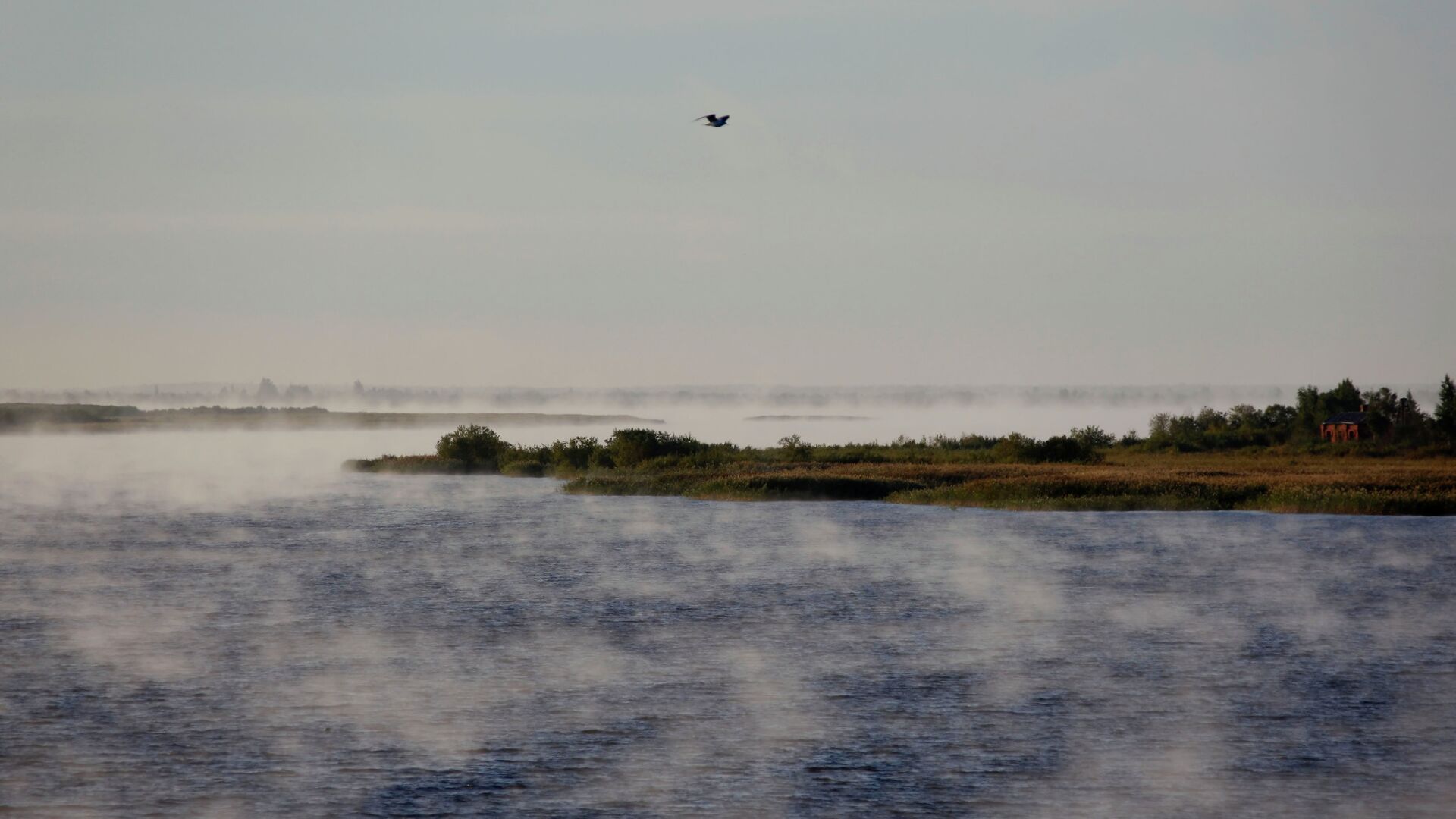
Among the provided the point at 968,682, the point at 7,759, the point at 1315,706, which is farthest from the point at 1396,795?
the point at 7,759

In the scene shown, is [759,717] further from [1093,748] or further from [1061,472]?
[1061,472]

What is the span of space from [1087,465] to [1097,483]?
18884mm

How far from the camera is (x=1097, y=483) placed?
83688 mm

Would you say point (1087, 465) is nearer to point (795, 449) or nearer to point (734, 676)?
point (795, 449)

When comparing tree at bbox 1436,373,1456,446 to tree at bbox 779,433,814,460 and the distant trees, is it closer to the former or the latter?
the distant trees

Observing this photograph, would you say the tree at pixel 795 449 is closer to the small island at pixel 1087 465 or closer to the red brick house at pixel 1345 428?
the small island at pixel 1087 465

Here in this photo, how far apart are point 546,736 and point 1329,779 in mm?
12957

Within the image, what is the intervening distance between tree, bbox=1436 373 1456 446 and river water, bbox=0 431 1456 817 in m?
56.1

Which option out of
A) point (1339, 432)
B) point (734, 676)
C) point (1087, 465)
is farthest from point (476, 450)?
point (734, 676)

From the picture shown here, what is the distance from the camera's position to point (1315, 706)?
1176 inches

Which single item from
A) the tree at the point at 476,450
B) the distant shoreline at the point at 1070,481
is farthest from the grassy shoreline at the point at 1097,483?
the tree at the point at 476,450

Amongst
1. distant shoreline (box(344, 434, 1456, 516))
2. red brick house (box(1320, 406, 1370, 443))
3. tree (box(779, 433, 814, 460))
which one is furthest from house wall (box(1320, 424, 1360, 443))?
tree (box(779, 433, 814, 460))

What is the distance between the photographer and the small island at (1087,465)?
3201 inches

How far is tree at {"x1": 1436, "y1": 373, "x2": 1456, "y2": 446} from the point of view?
387 feet
